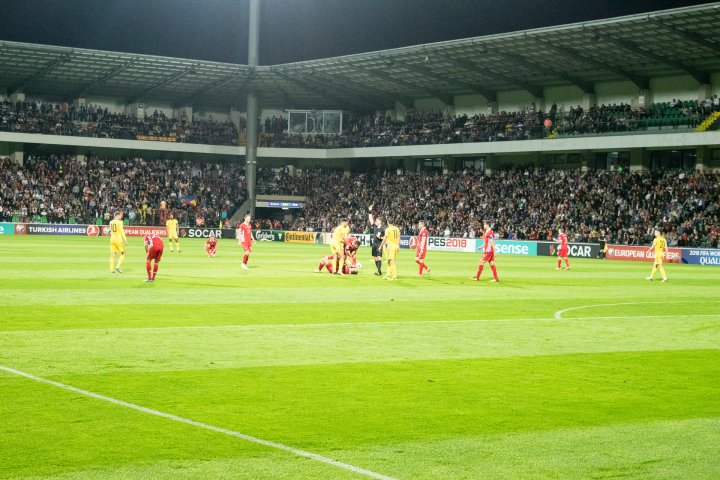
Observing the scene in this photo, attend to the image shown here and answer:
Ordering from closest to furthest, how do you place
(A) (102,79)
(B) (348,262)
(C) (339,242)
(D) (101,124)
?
(C) (339,242) < (B) (348,262) < (A) (102,79) < (D) (101,124)

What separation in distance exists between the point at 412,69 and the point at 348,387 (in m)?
57.8

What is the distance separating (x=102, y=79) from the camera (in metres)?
71.1

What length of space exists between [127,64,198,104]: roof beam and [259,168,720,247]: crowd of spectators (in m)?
12.1

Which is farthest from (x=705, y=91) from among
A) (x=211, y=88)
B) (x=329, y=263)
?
(x=211, y=88)

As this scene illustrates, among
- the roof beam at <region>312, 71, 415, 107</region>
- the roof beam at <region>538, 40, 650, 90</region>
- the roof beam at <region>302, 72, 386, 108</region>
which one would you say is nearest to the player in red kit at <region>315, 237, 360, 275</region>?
the roof beam at <region>538, 40, 650, 90</region>

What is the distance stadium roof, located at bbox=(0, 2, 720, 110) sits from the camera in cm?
5162

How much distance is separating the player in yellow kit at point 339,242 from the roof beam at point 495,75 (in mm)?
35733

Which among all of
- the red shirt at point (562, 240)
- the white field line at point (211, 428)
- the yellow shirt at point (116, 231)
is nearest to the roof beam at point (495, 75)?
the red shirt at point (562, 240)

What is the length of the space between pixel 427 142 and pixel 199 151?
20.0 meters

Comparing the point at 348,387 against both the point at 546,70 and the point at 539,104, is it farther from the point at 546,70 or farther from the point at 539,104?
the point at 539,104

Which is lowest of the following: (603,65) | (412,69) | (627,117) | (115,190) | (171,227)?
(171,227)

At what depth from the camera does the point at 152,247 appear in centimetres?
2352

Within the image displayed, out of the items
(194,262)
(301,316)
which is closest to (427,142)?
(194,262)

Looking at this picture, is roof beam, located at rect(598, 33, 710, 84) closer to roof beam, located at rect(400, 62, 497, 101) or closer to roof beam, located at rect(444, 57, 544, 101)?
roof beam, located at rect(444, 57, 544, 101)
